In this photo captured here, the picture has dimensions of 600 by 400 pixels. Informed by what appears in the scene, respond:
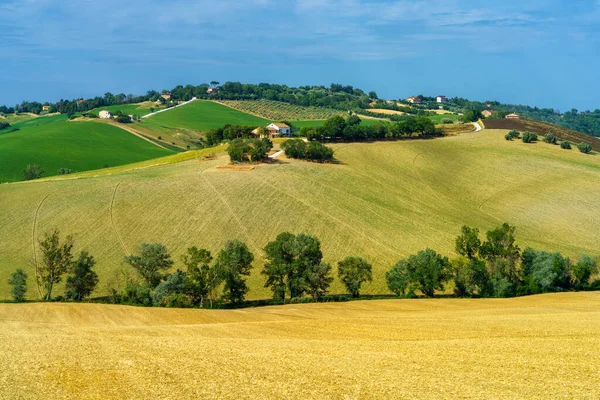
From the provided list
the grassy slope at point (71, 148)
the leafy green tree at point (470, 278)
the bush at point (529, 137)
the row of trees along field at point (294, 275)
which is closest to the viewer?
the row of trees along field at point (294, 275)

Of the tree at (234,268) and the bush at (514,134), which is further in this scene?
A: the bush at (514,134)

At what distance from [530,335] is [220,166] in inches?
2936

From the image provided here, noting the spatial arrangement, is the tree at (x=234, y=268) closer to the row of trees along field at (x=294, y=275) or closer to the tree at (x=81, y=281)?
the row of trees along field at (x=294, y=275)

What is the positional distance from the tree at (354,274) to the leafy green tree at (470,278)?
940 centimetres

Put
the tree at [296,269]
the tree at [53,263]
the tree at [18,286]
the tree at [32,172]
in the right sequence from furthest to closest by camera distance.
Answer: the tree at [32,172] → the tree at [296,269] → the tree at [53,263] → the tree at [18,286]

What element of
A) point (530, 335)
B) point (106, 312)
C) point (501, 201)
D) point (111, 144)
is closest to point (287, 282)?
point (106, 312)

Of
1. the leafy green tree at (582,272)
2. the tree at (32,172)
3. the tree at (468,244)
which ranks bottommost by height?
the leafy green tree at (582,272)

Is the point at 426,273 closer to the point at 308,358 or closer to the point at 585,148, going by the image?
the point at 308,358

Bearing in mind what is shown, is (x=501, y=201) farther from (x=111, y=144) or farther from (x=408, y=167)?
(x=111, y=144)

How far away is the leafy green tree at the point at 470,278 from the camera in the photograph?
201 ft

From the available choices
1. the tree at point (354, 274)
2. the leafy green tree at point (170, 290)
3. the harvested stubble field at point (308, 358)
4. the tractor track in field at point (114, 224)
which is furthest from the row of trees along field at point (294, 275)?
the harvested stubble field at point (308, 358)

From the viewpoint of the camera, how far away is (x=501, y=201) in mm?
98875

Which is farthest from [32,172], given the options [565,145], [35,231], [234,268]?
[565,145]

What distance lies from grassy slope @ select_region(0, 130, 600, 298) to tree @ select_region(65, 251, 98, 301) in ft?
6.23
